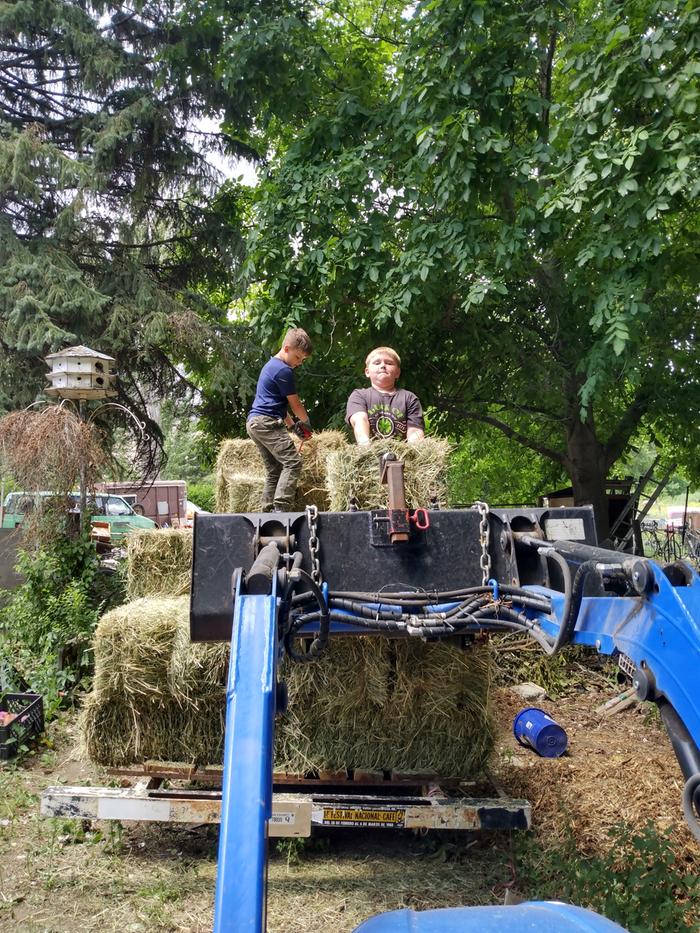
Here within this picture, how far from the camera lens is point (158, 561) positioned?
5.53m

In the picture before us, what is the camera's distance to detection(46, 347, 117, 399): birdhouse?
8.02m

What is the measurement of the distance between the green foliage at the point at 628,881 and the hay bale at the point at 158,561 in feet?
9.42

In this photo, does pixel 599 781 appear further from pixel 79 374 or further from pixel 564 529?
pixel 79 374

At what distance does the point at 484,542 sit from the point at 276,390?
2.41m

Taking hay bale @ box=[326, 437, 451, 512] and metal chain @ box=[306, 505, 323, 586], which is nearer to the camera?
metal chain @ box=[306, 505, 323, 586]

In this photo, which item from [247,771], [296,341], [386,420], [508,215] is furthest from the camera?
[508,215]

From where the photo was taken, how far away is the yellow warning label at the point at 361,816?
3830 millimetres

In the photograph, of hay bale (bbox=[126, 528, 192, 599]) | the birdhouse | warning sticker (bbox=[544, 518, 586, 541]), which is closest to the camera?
warning sticker (bbox=[544, 518, 586, 541])

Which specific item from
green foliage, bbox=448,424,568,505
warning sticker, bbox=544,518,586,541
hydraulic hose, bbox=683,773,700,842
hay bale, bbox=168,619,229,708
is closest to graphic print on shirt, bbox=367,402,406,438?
hay bale, bbox=168,619,229,708

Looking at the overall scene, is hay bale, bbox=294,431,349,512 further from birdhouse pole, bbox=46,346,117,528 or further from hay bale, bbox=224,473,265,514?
birdhouse pole, bbox=46,346,117,528

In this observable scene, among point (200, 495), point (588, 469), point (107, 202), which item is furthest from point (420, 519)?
point (200, 495)

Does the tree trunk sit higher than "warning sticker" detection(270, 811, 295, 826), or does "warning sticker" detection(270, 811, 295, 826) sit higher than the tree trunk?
the tree trunk

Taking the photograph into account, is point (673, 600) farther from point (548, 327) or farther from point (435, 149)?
point (548, 327)

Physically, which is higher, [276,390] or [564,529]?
[276,390]
